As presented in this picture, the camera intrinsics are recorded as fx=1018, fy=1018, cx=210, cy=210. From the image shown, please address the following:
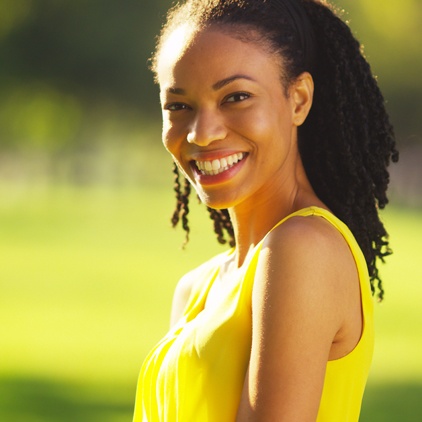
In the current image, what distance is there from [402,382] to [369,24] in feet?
59.7

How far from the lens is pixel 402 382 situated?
25.9ft

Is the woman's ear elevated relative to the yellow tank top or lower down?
elevated

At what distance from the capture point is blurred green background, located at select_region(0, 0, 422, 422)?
27.2 ft

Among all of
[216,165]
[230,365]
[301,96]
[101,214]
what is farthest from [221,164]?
[101,214]

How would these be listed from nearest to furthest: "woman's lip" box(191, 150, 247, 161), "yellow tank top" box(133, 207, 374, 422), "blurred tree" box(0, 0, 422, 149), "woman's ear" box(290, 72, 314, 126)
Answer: "yellow tank top" box(133, 207, 374, 422), "woman's lip" box(191, 150, 247, 161), "woman's ear" box(290, 72, 314, 126), "blurred tree" box(0, 0, 422, 149)

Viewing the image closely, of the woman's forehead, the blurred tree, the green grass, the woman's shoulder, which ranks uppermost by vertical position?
the blurred tree

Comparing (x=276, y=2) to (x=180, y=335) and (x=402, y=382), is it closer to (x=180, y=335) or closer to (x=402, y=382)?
(x=180, y=335)

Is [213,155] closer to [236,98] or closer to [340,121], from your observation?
[236,98]

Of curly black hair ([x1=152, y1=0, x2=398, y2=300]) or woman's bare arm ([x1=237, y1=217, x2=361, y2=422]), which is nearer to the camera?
woman's bare arm ([x1=237, y1=217, x2=361, y2=422])

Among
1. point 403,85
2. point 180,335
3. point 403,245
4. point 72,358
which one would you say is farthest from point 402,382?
point 403,85

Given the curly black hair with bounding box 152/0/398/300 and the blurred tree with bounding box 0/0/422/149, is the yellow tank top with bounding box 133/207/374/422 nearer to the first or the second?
the curly black hair with bounding box 152/0/398/300

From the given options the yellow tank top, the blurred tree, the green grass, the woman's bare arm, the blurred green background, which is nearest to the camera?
the woman's bare arm

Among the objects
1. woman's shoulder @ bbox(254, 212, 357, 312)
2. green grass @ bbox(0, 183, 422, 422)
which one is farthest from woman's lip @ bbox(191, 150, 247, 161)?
green grass @ bbox(0, 183, 422, 422)

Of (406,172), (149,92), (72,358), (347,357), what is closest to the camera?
(347,357)
